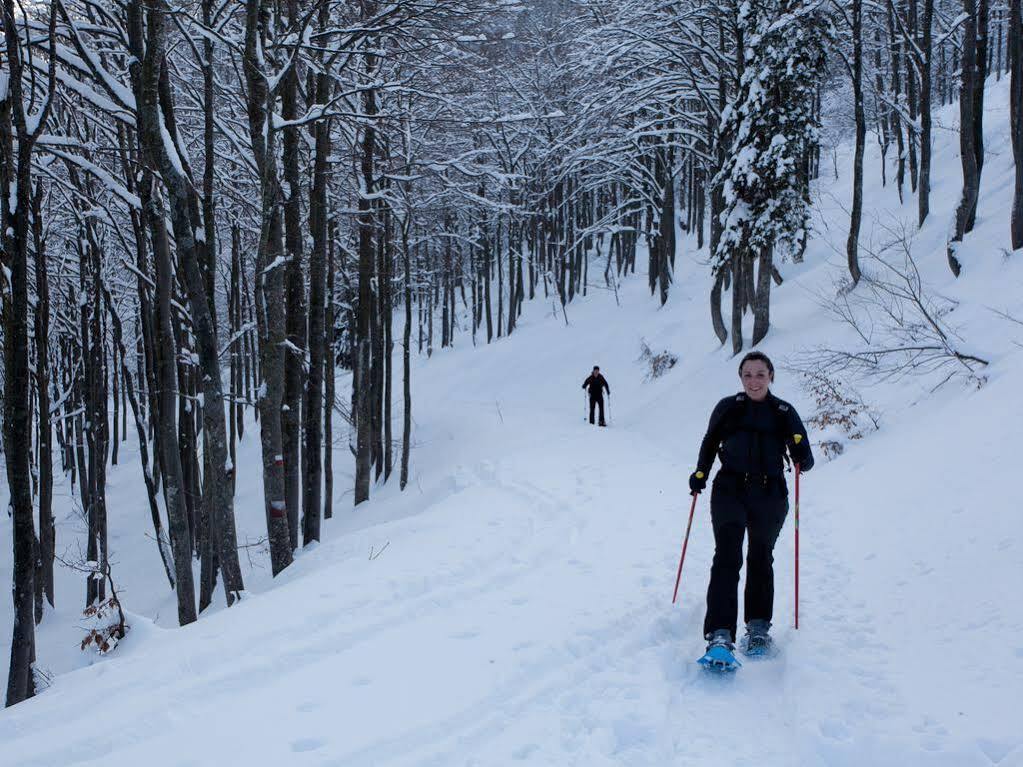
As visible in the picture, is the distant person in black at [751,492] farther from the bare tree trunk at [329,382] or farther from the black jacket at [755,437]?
the bare tree trunk at [329,382]

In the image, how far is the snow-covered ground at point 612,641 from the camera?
3.48 metres

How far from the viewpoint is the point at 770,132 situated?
1752 cm

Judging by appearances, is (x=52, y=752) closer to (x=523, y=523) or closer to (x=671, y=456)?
(x=523, y=523)

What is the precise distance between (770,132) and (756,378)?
1497cm

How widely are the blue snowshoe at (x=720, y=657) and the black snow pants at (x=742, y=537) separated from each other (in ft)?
0.47

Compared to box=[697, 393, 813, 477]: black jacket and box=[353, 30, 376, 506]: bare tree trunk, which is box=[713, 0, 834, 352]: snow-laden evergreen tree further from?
box=[697, 393, 813, 477]: black jacket

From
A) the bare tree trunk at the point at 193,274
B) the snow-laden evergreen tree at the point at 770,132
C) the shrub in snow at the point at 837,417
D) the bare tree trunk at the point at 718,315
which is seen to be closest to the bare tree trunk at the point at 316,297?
the bare tree trunk at the point at 193,274

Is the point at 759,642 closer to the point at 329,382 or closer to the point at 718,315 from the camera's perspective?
the point at 329,382

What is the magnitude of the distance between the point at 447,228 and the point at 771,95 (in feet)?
56.9

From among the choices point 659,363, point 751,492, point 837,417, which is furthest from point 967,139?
point 751,492

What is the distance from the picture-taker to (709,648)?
4.32 metres

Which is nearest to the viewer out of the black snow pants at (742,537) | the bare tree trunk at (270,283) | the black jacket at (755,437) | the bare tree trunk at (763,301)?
the black snow pants at (742,537)

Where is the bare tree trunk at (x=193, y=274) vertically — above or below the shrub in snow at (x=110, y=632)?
above

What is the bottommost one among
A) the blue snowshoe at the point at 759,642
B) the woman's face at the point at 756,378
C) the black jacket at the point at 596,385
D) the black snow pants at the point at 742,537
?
the black jacket at the point at 596,385
